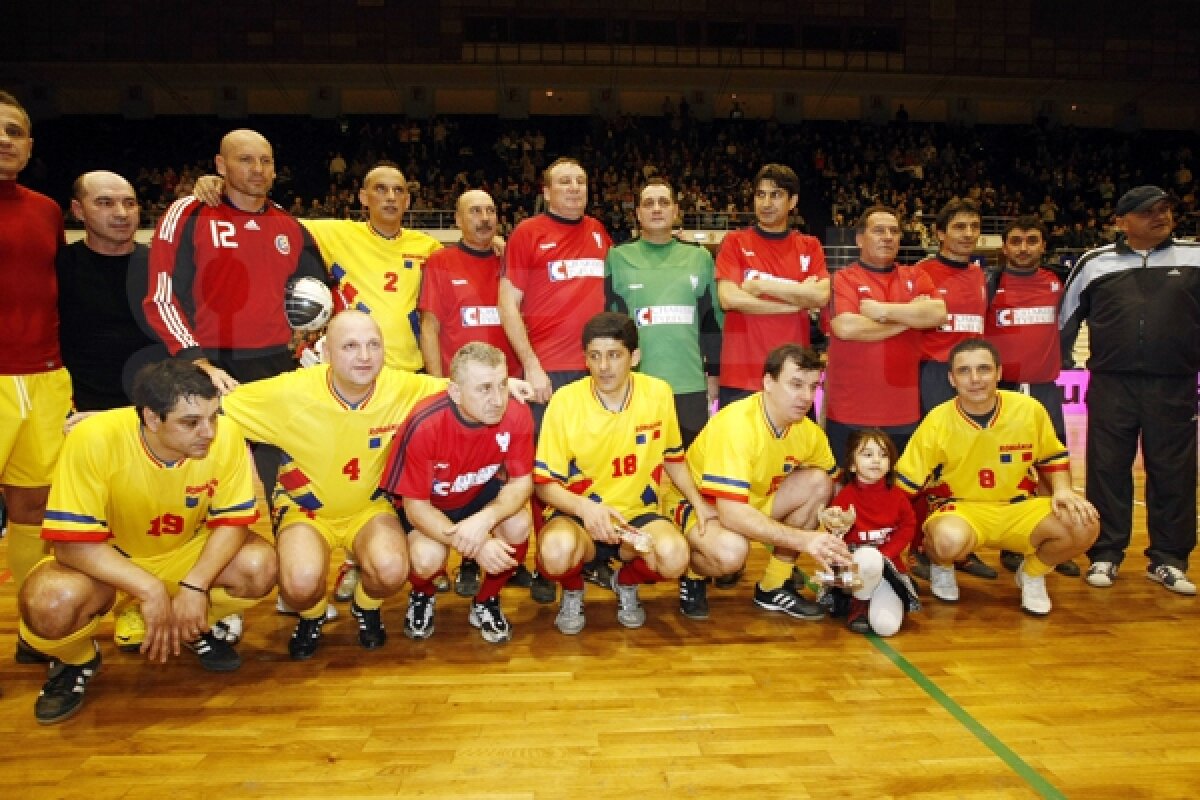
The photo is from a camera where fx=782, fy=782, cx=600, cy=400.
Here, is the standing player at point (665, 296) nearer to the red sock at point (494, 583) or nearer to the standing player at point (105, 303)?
the red sock at point (494, 583)

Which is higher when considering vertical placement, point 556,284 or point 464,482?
point 556,284

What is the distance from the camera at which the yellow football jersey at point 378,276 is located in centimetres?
438

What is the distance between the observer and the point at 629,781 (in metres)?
2.43

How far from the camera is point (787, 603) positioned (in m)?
3.85

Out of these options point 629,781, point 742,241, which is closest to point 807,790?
point 629,781

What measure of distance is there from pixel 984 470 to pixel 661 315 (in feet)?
6.21

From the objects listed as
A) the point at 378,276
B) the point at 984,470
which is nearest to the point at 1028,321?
the point at 984,470

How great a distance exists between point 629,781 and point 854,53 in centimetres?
2238

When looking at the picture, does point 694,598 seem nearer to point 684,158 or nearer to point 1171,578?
point 1171,578

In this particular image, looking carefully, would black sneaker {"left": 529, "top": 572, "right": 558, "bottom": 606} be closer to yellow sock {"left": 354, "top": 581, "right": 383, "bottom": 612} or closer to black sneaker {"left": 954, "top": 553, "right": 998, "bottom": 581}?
yellow sock {"left": 354, "top": 581, "right": 383, "bottom": 612}

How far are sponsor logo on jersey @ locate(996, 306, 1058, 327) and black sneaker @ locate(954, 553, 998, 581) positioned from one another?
4.94 ft

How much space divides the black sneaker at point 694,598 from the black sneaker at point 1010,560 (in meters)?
2.02

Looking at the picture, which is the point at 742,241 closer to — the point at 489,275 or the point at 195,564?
the point at 489,275

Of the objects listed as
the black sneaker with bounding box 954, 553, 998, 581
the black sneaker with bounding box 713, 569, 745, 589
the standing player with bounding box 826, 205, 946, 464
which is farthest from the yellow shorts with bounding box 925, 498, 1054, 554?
the black sneaker with bounding box 713, 569, 745, 589
